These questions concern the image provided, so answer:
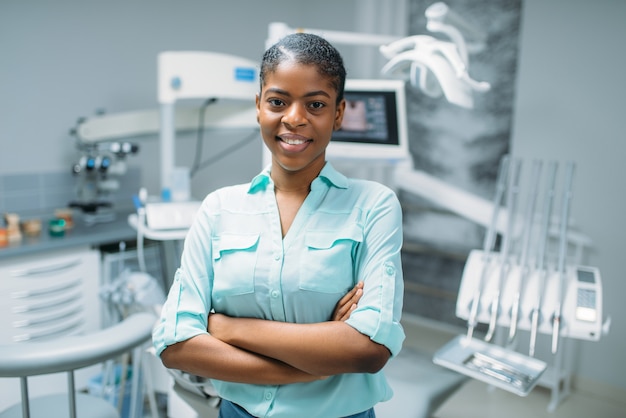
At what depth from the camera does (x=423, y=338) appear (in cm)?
332

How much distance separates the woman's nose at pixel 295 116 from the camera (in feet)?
2.99

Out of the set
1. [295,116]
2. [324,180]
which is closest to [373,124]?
[324,180]

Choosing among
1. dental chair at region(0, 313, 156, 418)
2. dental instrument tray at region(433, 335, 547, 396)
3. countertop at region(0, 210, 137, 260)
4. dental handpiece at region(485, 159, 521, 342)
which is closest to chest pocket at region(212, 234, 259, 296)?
dental chair at region(0, 313, 156, 418)

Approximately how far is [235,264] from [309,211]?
0.54 feet

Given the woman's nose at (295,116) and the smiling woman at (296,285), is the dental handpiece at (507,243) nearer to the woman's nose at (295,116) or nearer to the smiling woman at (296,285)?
the smiling woman at (296,285)

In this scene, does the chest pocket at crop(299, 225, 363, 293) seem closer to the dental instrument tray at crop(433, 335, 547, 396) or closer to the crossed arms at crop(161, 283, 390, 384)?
the crossed arms at crop(161, 283, 390, 384)

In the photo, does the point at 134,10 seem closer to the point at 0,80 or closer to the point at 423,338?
the point at 0,80

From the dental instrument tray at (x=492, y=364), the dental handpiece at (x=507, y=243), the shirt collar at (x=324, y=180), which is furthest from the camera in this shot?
the dental handpiece at (x=507, y=243)

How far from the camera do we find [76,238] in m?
2.31

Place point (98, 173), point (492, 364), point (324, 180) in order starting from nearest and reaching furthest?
point (324, 180), point (492, 364), point (98, 173)

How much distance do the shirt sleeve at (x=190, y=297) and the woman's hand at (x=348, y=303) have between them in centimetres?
24

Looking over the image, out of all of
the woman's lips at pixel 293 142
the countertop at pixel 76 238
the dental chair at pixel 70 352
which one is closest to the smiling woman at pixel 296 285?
the woman's lips at pixel 293 142

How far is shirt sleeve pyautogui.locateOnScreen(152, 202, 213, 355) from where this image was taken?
0.96 metres

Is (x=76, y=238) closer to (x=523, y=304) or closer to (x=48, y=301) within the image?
(x=48, y=301)
